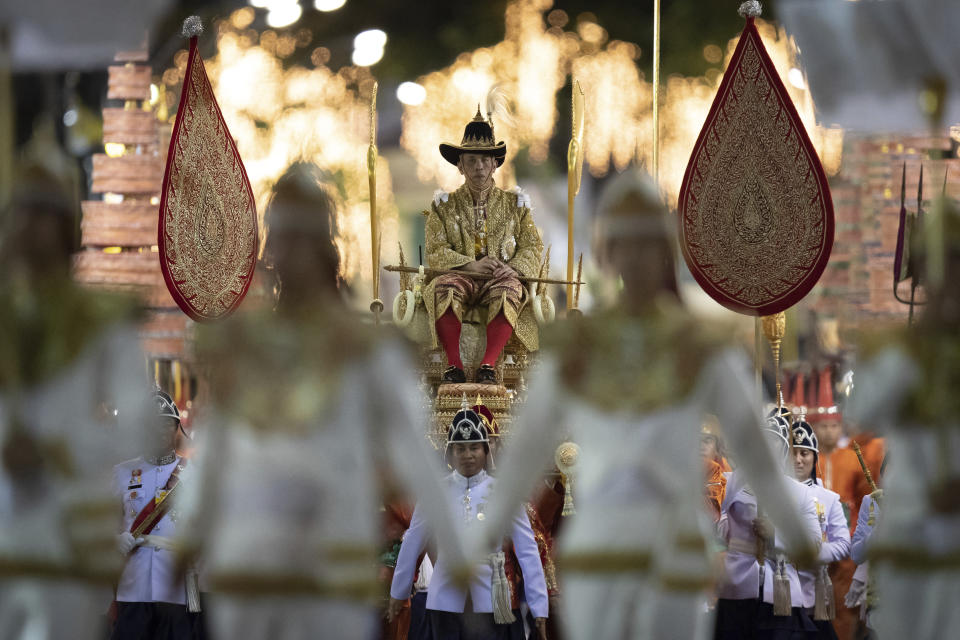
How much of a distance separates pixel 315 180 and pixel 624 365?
3.74ft

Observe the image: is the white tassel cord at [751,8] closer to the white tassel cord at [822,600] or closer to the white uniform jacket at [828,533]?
the white uniform jacket at [828,533]

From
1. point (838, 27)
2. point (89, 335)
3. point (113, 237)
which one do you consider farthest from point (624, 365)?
point (113, 237)

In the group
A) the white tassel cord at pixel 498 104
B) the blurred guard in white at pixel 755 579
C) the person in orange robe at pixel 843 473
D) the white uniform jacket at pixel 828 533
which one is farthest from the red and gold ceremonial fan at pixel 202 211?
the person in orange robe at pixel 843 473

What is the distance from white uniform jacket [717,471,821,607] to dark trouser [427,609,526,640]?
4.02ft

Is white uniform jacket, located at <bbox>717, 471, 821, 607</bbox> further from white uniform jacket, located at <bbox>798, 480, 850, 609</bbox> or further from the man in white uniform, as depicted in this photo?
the man in white uniform

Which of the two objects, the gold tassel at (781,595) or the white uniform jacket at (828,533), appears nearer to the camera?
the gold tassel at (781,595)

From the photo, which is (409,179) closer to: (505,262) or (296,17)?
(296,17)

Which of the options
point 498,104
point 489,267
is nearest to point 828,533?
point 489,267

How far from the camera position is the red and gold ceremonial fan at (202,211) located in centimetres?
859

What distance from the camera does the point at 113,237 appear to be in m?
14.6

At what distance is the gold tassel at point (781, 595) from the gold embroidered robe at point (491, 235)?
2.75 m

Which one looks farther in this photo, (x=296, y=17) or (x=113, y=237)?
(x=296, y=17)

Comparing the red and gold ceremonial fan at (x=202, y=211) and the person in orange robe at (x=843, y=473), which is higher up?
the red and gold ceremonial fan at (x=202, y=211)

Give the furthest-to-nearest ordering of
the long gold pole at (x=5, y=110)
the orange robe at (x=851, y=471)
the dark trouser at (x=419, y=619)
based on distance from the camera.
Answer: the orange robe at (x=851, y=471) < the dark trouser at (x=419, y=619) < the long gold pole at (x=5, y=110)
